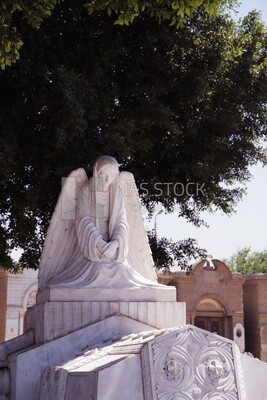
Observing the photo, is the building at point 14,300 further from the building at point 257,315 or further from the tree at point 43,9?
the tree at point 43,9

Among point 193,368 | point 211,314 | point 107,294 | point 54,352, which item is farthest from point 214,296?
point 193,368

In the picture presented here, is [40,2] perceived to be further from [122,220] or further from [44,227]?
[44,227]

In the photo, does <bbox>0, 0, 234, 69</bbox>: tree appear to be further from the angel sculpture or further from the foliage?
the foliage

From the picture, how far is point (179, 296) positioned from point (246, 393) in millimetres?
12543

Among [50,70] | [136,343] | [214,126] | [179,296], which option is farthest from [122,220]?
[179,296]

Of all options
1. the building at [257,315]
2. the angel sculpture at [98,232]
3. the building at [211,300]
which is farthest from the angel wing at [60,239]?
the building at [257,315]

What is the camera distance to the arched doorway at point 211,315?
1861 cm

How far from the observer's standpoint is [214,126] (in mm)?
10883

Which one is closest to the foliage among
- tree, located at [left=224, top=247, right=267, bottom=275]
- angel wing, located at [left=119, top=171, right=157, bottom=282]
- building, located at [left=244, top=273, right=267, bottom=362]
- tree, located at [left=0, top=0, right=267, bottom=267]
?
tree, located at [left=0, top=0, right=267, bottom=267]

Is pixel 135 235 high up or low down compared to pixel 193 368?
up

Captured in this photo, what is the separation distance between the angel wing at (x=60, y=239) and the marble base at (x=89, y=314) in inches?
26.0

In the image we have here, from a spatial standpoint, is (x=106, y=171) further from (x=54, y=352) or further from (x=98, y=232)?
(x=54, y=352)

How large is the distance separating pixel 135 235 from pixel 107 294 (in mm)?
1118

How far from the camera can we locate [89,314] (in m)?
6.79
